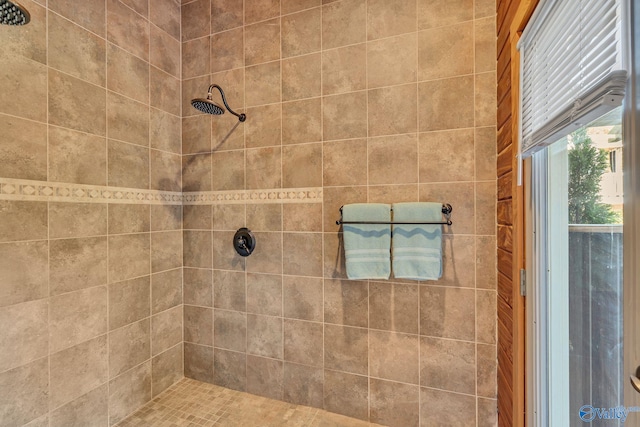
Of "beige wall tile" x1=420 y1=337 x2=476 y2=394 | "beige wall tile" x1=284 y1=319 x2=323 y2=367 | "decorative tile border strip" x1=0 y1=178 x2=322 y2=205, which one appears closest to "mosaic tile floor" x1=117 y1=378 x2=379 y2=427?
"beige wall tile" x1=284 y1=319 x2=323 y2=367

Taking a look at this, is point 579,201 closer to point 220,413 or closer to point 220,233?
point 220,233

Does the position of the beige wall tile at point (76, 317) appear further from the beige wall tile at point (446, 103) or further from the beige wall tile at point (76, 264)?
the beige wall tile at point (446, 103)

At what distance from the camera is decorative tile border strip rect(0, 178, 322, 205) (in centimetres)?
117

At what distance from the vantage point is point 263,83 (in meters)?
1.73

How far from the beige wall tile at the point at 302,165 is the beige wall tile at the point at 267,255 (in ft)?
1.16

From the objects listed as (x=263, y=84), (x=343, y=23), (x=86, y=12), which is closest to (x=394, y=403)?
(x=263, y=84)

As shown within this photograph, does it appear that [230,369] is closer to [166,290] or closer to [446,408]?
[166,290]

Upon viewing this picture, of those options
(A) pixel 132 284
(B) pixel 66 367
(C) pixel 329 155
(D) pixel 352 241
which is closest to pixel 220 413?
(B) pixel 66 367

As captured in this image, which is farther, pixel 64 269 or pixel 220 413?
pixel 220 413

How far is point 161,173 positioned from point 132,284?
728 mm

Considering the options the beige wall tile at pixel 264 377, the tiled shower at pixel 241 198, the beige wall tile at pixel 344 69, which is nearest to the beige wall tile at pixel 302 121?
the tiled shower at pixel 241 198

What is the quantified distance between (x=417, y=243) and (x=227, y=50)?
1.75 metres

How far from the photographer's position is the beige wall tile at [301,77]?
162cm

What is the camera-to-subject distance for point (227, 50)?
1.81m
